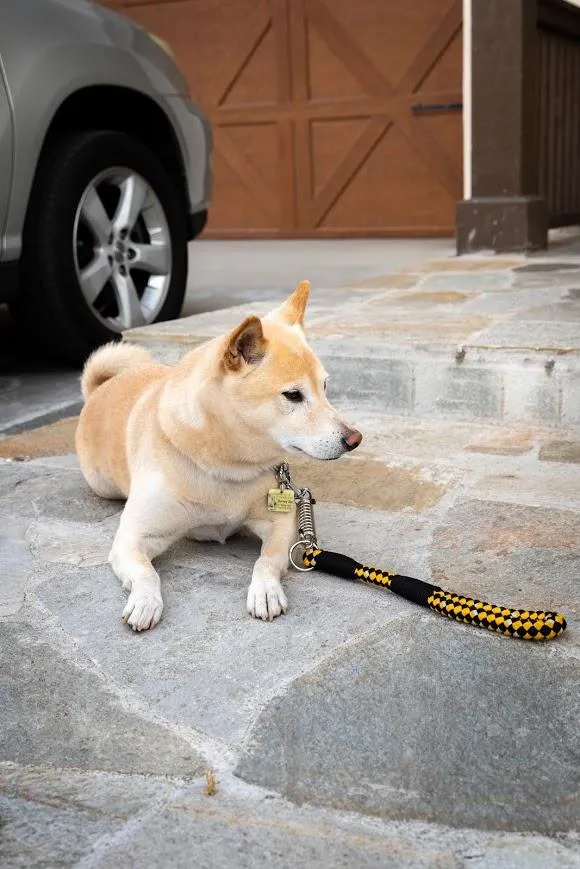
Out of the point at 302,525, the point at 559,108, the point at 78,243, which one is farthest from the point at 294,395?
the point at 559,108

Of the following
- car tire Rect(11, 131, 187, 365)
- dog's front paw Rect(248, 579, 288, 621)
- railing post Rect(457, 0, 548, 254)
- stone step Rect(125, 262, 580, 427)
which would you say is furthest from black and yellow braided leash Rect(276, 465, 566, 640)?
railing post Rect(457, 0, 548, 254)

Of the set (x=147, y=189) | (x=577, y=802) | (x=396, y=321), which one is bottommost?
(x=577, y=802)

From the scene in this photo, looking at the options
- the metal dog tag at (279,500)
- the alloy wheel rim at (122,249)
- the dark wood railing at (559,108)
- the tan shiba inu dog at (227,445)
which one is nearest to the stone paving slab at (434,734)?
the tan shiba inu dog at (227,445)

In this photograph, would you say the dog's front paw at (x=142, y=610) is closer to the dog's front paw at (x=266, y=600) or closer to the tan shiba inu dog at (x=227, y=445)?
the tan shiba inu dog at (x=227, y=445)

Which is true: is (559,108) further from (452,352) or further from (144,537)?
(144,537)

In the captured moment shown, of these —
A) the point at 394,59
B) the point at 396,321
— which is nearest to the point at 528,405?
the point at 396,321

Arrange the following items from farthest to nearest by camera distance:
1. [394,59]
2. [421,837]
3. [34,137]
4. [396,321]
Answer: [394,59], [396,321], [34,137], [421,837]

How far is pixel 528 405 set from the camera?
11.3ft

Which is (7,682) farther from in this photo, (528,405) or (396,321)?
(396,321)

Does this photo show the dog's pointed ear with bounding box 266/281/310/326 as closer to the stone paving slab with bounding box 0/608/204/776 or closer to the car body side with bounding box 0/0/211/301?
the stone paving slab with bounding box 0/608/204/776

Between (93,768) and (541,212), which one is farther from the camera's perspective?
(541,212)

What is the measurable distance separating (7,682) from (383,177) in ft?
29.6

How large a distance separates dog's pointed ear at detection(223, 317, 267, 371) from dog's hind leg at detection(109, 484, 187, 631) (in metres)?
0.38

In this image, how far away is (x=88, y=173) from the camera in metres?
4.23
